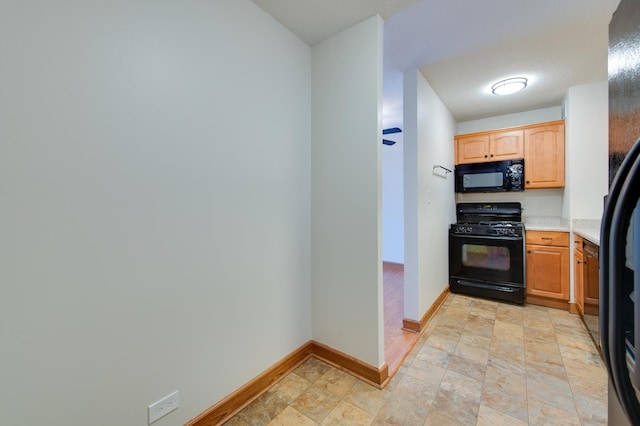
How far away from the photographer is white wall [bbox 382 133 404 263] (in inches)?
194

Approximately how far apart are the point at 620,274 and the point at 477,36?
216cm

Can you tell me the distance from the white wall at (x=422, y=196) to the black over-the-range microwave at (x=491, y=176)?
79 centimetres

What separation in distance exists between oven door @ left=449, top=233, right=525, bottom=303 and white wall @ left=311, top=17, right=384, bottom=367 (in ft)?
7.00

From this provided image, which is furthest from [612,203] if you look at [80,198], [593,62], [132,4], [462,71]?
[593,62]

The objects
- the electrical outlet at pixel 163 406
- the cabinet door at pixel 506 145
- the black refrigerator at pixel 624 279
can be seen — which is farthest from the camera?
the cabinet door at pixel 506 145

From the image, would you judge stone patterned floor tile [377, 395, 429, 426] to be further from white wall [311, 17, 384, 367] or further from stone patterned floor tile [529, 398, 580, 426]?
stone patterned floor tile [529, 398, 580, 426]

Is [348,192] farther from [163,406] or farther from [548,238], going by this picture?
[548,238]

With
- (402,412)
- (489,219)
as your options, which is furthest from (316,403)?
(489,219)

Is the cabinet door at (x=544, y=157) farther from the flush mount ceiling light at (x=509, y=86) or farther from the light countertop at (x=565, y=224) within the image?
the flush mount ceiling light at (x=509, y=86)

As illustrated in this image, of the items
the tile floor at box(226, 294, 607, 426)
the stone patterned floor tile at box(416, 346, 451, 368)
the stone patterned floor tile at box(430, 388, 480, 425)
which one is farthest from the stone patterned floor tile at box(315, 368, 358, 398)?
the stone patterned floor tile at box(416, 346, 451, 368)

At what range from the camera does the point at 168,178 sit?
126 cm

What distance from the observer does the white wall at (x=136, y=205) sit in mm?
905

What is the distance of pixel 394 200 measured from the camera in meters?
5.03

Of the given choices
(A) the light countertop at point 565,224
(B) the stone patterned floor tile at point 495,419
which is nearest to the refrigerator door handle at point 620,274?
(B) the stone patterned floor tile at point 495,419
